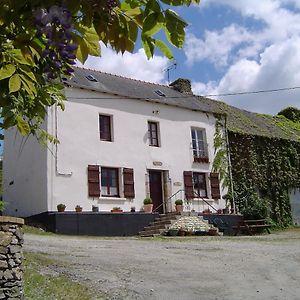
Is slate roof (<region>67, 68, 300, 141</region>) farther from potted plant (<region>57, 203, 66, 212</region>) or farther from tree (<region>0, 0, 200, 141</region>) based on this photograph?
tree (<region>0, 0, 200, 141</region>)

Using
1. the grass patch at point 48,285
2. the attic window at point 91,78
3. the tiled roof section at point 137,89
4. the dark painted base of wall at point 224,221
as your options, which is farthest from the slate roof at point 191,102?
the grass patch at point 48,285

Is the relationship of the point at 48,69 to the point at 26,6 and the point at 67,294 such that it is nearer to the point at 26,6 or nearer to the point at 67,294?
the point at 26,6

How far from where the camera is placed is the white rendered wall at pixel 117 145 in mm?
19047

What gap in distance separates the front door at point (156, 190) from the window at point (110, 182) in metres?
1.92

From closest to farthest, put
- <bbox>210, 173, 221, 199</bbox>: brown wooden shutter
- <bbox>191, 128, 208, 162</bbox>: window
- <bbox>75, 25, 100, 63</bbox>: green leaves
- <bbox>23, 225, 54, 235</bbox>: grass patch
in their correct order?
<bbox>75, 25, 100, 63</bbox>: green leaves → <bbox>23, 225, 54, 235</bbox>: grass patch → <bbox>210, 173, 221, 199</bbox>: brown wooden shutter → <bbox>191, 128, 208, 162</bbox>: window

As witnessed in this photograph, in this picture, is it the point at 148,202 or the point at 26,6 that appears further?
the point at 148,202

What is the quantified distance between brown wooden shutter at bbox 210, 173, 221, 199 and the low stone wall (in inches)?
648

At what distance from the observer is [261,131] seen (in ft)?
89.9

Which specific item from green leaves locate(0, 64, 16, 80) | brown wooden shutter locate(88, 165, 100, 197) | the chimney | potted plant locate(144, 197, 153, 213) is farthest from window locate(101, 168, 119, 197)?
green leaves locate(0, 64, 16, 80)

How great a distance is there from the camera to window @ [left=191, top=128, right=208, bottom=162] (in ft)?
77.5

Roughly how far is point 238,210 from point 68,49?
→ 23.1m

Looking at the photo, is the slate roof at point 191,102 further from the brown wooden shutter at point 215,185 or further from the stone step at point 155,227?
the stone step at point 155,227

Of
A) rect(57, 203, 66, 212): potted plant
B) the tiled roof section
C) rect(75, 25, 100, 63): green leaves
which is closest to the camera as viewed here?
rect(75, 25, 100, 63): green leaves

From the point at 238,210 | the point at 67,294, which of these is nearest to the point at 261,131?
the point at 238,210
